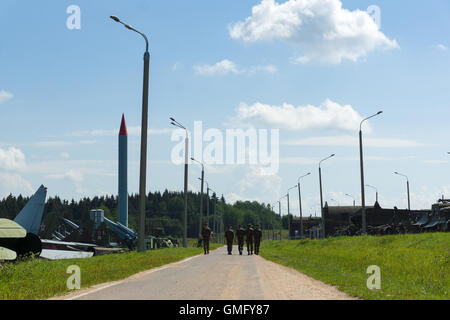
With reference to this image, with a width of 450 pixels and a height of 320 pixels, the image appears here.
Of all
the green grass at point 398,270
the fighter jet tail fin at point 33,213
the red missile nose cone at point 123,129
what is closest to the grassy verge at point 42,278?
the green grass at point 398,270

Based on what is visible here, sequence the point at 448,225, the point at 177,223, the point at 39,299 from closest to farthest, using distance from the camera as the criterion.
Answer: the point at 39,299, the point at 448,225, the point at 177,223

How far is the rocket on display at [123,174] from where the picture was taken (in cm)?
8200

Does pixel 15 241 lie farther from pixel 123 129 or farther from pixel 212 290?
pixel 123 129

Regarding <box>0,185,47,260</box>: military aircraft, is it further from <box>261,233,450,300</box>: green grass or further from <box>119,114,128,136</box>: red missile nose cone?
<box>119,114,128,136</box>: red missile nose cone

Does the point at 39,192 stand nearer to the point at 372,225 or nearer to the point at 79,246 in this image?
the point at 79,246

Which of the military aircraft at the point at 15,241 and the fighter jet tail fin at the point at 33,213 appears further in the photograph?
the fighter jet tail fin at the point at 33,213

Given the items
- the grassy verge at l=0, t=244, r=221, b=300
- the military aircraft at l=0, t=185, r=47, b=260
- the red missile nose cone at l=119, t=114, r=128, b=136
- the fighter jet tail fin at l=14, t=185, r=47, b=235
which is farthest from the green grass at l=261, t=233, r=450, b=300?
the red missile nose cone at l=119, t=114, r=128, b=136

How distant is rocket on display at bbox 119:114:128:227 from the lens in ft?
269

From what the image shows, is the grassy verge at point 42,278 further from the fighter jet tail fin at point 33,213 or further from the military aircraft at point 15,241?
the fighter jet tail fin at point 33,213

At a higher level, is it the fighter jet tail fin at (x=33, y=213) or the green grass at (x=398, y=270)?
the fighter jet tail fin at (x=33, y=213)
